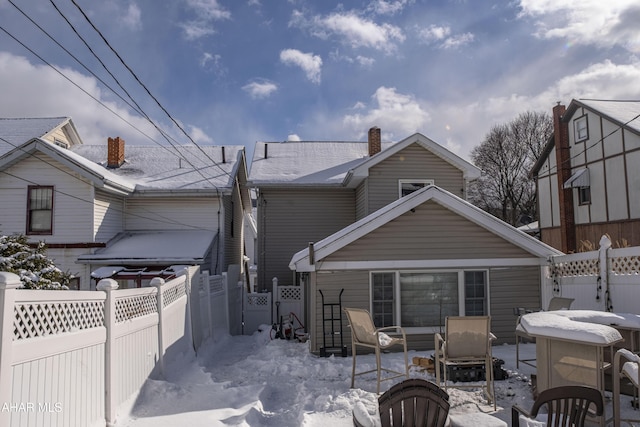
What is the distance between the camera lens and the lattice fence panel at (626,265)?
8.03 m

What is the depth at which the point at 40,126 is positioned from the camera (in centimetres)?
2150

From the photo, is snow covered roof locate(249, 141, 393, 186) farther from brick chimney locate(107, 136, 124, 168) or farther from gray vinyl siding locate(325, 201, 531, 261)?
gray vinyl siding locate(325, 201, 531, 261)

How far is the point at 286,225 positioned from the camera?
16.4 m

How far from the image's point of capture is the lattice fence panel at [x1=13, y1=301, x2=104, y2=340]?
3.28 meters

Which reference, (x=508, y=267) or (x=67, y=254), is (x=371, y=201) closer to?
(x=508, y=267)

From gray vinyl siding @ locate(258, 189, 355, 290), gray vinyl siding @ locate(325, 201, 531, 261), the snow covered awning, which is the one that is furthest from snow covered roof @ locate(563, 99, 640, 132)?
gray vinyl siding @ locate(258, 189, 355, 290)

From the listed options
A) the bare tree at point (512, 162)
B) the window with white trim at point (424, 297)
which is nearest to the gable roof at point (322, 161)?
the window with white trim at point (424, 297)

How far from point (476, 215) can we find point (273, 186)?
26.5 ft

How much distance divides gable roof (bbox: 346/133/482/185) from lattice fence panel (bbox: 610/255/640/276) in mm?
7373

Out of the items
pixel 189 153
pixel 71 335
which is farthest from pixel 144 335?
pixel 189 153

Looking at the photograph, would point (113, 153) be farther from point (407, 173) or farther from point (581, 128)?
point (581, 128)

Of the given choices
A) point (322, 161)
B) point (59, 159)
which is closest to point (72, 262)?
point (59, 159)

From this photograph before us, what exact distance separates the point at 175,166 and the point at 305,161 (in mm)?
5201

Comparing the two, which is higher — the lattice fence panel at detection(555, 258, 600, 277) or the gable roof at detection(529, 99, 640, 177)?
the gable roof at detection(529, 99, 640, 177)
